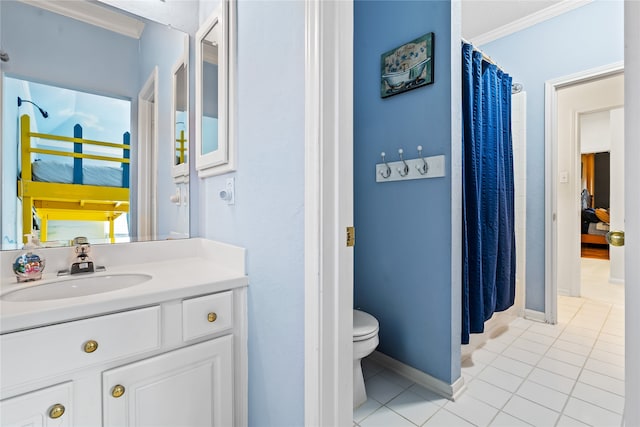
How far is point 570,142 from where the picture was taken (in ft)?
10.9

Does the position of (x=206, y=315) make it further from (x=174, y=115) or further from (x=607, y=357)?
(x=607, y=357)

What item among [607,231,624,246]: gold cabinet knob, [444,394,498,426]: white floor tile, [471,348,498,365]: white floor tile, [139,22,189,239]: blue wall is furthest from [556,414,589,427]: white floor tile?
[139,22,189,239]: blue wall

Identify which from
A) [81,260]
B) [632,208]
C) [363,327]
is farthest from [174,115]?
[632,208]

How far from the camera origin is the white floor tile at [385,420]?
55.7 inches

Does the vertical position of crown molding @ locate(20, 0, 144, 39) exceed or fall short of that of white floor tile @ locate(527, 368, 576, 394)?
it exceeds it

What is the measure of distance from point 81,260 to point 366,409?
1.47 metres

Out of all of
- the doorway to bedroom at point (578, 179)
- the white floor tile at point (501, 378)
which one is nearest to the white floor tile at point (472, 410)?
the white floor tile at point (501, 378)

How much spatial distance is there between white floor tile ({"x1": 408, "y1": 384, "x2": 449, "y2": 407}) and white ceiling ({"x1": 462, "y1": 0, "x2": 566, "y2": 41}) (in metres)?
2.91

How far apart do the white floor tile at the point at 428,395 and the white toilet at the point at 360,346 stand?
0.98 ft

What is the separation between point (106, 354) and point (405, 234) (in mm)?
1509

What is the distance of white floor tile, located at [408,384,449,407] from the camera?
5.17 feet

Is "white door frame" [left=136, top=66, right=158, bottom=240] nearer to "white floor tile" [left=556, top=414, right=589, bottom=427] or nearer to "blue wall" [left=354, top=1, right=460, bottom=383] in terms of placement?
"blue wall" [left=354, top=1, right=460, bottom=383]

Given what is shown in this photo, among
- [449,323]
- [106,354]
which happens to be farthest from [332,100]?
[449,323]

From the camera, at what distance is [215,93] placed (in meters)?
1.38
